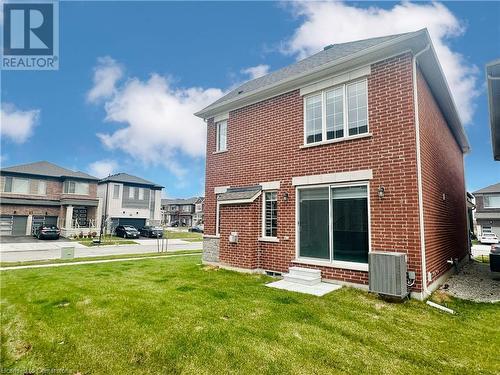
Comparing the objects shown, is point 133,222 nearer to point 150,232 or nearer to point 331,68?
point 150,232

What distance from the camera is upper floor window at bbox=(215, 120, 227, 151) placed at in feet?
38.7

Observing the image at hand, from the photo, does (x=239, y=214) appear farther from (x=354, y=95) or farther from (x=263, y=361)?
(x=263, y=361)

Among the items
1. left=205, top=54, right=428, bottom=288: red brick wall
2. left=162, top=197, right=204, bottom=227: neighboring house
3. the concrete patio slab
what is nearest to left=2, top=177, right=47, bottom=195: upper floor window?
left=205, top=54, right=428, bottom=288: red brick wall

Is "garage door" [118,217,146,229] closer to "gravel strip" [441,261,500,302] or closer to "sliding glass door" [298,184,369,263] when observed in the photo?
"sliding glass door" [298,184,369,263]

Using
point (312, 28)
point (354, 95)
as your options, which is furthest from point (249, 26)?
point (354, 95)

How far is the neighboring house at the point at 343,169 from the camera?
706 cm

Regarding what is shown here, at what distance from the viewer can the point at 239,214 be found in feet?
32.8

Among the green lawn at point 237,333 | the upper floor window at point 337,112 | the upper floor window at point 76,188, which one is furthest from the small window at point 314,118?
the upper floor window at point 76,188

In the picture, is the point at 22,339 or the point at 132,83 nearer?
the point at 22,339

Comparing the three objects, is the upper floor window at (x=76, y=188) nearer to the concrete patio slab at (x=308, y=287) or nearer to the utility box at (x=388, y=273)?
the concrete patio slab at (x=308, y=287)

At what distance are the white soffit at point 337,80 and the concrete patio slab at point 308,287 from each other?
19.7 feet

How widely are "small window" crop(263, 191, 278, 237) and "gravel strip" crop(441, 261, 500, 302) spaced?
526 centimetres

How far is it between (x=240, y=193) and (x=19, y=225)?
38.2 meters

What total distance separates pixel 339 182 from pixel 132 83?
103ft
